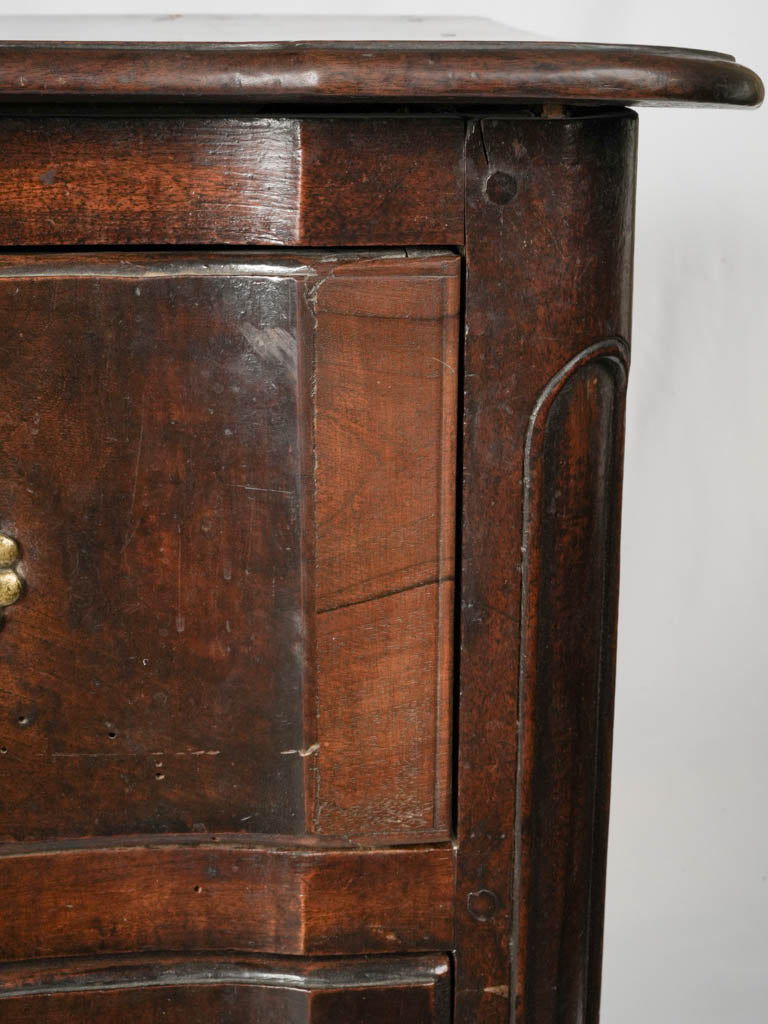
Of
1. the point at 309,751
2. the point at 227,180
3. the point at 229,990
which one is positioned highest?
the point at 227,180

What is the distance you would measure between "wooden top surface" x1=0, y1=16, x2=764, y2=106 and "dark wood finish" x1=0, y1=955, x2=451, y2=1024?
1.78 feet

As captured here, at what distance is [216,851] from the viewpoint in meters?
1.00

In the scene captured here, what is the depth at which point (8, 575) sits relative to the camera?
94 cm

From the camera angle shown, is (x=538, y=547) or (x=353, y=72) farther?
(x=538, y=547)

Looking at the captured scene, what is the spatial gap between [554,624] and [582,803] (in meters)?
0.13

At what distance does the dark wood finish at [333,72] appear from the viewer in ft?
2.66

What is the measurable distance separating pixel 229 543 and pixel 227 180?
8.4 inches

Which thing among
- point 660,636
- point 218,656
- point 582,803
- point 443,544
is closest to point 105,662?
point 218,656

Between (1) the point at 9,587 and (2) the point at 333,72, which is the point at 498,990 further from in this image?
(2) the point at 333,72

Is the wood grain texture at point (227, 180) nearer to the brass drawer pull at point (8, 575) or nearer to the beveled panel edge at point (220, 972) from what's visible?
the brass drawer pull at point (8, 575)

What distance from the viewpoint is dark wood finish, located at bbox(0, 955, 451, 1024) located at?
1019mm

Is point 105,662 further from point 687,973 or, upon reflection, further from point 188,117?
point 687,973

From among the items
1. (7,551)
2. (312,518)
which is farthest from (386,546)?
(7,551)

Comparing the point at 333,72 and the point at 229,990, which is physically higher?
the point at 333,72
